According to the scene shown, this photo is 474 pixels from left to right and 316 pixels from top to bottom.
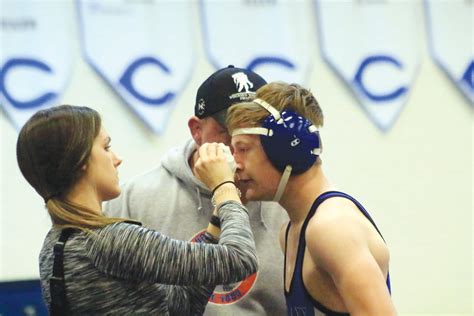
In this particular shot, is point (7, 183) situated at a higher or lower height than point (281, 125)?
lower

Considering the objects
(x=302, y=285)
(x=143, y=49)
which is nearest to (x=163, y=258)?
(x=302, y=285)

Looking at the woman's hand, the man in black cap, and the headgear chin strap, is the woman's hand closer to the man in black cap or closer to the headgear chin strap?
the headgear chin strap

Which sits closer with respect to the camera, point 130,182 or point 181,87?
point 130,182

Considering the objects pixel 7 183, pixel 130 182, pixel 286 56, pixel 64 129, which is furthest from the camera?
pixel 286 56

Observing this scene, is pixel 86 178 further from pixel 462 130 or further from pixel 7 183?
pixel 462 130

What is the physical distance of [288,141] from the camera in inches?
68.9

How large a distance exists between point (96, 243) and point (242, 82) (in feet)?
2.58

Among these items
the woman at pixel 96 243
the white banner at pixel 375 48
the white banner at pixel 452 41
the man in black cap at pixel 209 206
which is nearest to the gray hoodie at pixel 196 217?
the man in black cap at pixel 209 206

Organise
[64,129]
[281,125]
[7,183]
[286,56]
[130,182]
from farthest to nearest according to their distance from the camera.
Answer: [286,56] → [7,183] → [130,182] → [281,125] → [64,129]

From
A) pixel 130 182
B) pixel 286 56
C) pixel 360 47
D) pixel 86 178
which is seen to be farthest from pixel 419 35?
pixel 86 178

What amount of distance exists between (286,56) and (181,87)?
455mm

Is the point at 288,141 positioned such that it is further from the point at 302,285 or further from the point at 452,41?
the point at 452,41

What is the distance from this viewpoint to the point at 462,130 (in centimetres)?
339

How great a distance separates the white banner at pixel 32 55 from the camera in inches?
118
